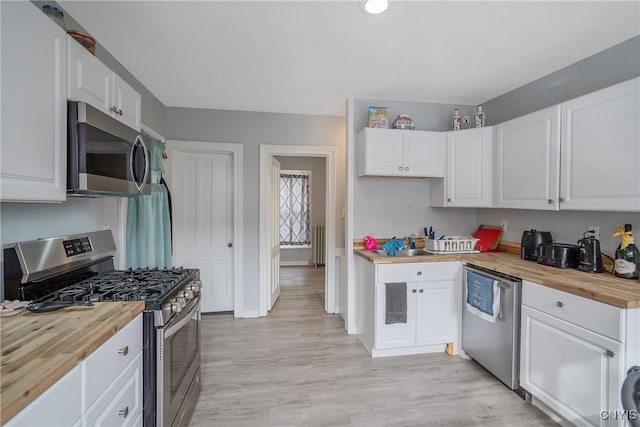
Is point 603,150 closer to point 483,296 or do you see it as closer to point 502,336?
point 483,296

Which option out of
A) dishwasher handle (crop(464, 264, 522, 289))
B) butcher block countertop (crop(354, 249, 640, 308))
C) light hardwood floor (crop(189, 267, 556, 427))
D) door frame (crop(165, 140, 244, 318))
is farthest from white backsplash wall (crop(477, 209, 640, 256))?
door frame (crop(165, 140, 244, 318))

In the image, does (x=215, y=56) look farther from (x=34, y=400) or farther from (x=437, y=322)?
(x=437, y=322)

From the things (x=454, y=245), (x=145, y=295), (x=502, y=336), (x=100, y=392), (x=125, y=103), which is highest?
(x=125, y=103)

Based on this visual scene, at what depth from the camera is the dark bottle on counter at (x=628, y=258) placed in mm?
1804

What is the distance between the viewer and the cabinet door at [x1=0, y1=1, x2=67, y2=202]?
1050mm

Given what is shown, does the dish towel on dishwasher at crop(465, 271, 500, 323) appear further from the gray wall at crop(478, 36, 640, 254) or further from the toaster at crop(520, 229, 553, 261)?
the gray wall at crop(478, 36, 640, 254)

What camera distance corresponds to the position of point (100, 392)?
1.05 metres

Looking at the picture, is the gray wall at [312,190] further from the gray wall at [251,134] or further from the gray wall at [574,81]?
the gray wall at [574,81]

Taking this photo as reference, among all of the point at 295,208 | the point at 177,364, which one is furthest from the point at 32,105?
the point at 295,208

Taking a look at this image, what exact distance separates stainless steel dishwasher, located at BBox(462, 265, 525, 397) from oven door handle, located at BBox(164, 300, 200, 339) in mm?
2153

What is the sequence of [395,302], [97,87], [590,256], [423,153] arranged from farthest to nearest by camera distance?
1. [423,153]
2. [395,302]
3. [590,256]
4. [97,87]

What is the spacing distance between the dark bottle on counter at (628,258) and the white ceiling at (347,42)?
133 cm

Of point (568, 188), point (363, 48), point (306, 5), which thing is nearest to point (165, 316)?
point (306, 5)

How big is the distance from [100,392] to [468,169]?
10.3 feet
